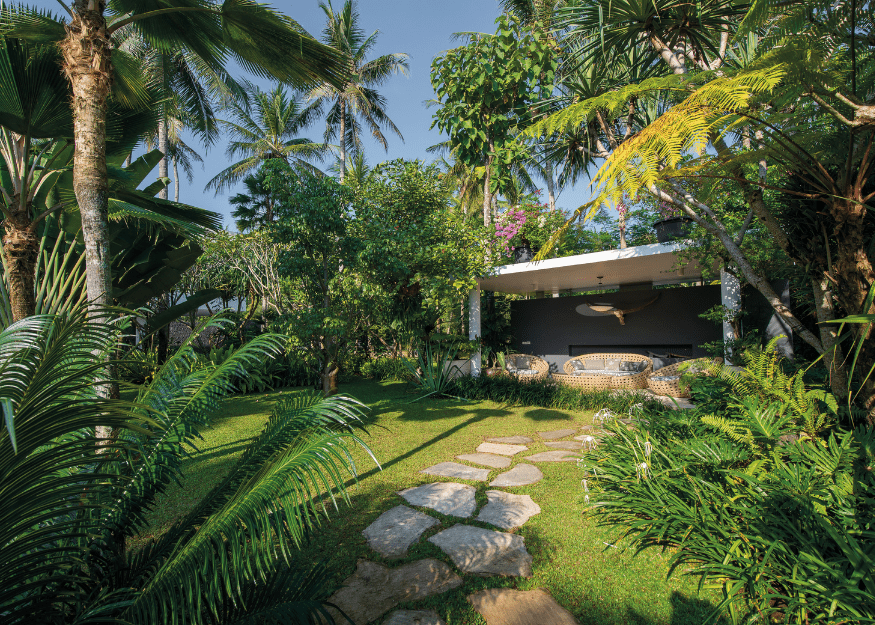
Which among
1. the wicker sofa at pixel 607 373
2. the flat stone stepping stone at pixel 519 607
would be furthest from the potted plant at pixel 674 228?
the flat stone stepping stone at pixel 519 607

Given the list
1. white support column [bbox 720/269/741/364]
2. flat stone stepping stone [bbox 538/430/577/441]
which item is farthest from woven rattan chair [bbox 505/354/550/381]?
white support column [bbox 720/269/741/364]

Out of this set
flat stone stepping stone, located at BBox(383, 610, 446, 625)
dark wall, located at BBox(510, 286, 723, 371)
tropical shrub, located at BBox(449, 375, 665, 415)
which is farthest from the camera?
dark wall, located at BBox(510, 286, 723, 371)

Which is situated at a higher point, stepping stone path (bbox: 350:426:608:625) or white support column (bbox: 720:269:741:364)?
white support column (bbox: 720:269:741:364)

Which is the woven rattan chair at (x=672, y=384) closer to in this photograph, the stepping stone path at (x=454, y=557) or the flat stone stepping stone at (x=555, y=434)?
the flat stone stepping stone at (x=555, y=434)

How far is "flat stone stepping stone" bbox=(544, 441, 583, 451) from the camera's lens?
497 centimetres

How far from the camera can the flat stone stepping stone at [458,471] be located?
4078mm

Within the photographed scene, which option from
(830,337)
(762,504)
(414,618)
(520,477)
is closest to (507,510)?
(520,477)

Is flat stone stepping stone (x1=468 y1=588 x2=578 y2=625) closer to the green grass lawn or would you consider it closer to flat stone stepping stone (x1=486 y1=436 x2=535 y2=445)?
the green grass lawn

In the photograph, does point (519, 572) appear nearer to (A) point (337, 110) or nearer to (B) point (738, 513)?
(B) point (738, 513)

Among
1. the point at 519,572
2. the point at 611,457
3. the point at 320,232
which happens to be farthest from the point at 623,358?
the point at 519,572

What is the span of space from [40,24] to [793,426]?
7.29 meters

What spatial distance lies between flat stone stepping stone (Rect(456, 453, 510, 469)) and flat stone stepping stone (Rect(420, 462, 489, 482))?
180mm

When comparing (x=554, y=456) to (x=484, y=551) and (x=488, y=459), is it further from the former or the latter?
(x=484, y=551)

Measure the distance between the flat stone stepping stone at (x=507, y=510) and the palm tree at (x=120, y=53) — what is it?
3094mm
